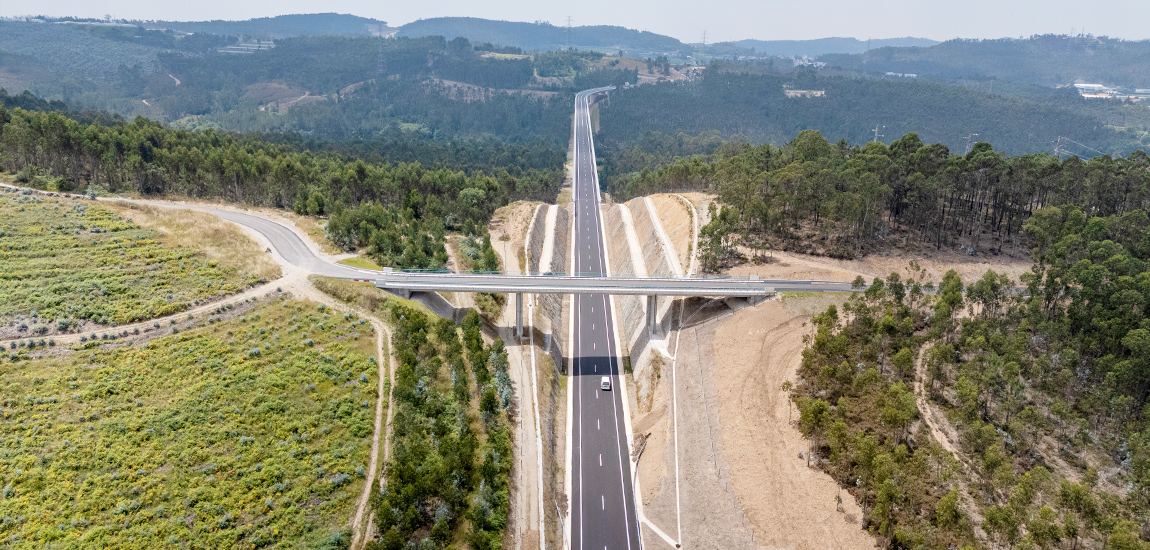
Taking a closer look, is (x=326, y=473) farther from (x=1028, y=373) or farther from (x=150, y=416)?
(x=1028, y=373)

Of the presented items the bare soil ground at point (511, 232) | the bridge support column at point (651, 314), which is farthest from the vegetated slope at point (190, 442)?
the bare soil ground at point (511, 232)

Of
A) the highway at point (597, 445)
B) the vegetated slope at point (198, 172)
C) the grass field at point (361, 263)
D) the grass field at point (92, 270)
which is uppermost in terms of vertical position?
the vegetated slope at point (198, 172)

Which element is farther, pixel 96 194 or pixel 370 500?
pixel 96 194

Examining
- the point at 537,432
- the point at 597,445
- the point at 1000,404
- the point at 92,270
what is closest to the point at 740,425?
the point at 597,445

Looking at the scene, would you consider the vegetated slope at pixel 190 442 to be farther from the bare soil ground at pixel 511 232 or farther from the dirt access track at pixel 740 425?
the bare soil ground at pixel 511 232

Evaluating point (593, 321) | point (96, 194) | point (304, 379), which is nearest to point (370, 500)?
point (304, 379)

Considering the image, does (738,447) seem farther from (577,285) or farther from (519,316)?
(519,316)

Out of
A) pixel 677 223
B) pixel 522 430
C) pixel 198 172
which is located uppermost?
pixel 198 172
